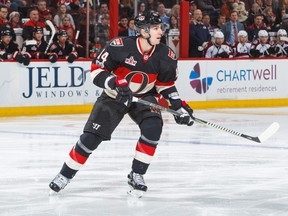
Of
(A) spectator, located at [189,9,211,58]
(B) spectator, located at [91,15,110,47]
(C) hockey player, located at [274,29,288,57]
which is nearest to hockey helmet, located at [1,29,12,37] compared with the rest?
(B) spectator, located at [91,15,110,47]

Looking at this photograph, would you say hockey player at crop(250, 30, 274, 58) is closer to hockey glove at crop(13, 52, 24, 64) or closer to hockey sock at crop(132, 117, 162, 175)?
hockey glove at crop(13, 52, 24, 64)

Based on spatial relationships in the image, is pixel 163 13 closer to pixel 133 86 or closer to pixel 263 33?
pixel 263 33

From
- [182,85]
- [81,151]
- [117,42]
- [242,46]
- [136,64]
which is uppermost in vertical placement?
[117,42]

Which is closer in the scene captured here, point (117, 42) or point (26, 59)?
point (117, 42)

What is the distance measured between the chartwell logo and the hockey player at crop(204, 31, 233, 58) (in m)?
0.37

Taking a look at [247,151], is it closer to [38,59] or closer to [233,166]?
[233,166]

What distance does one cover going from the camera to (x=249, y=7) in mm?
14828

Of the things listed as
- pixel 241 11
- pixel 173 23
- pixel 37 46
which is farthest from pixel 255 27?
pixel 37 46

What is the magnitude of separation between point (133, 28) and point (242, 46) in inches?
78.8

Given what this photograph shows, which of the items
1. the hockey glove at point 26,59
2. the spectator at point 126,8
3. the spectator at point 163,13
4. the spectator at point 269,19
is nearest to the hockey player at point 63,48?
the hockey glove at point 26,59

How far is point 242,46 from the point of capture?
557 inches

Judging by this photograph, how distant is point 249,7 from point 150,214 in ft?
32.8

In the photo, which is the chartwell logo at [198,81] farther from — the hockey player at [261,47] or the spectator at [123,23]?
the spectator at [123,23]

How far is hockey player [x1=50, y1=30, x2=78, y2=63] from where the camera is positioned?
1238cm
